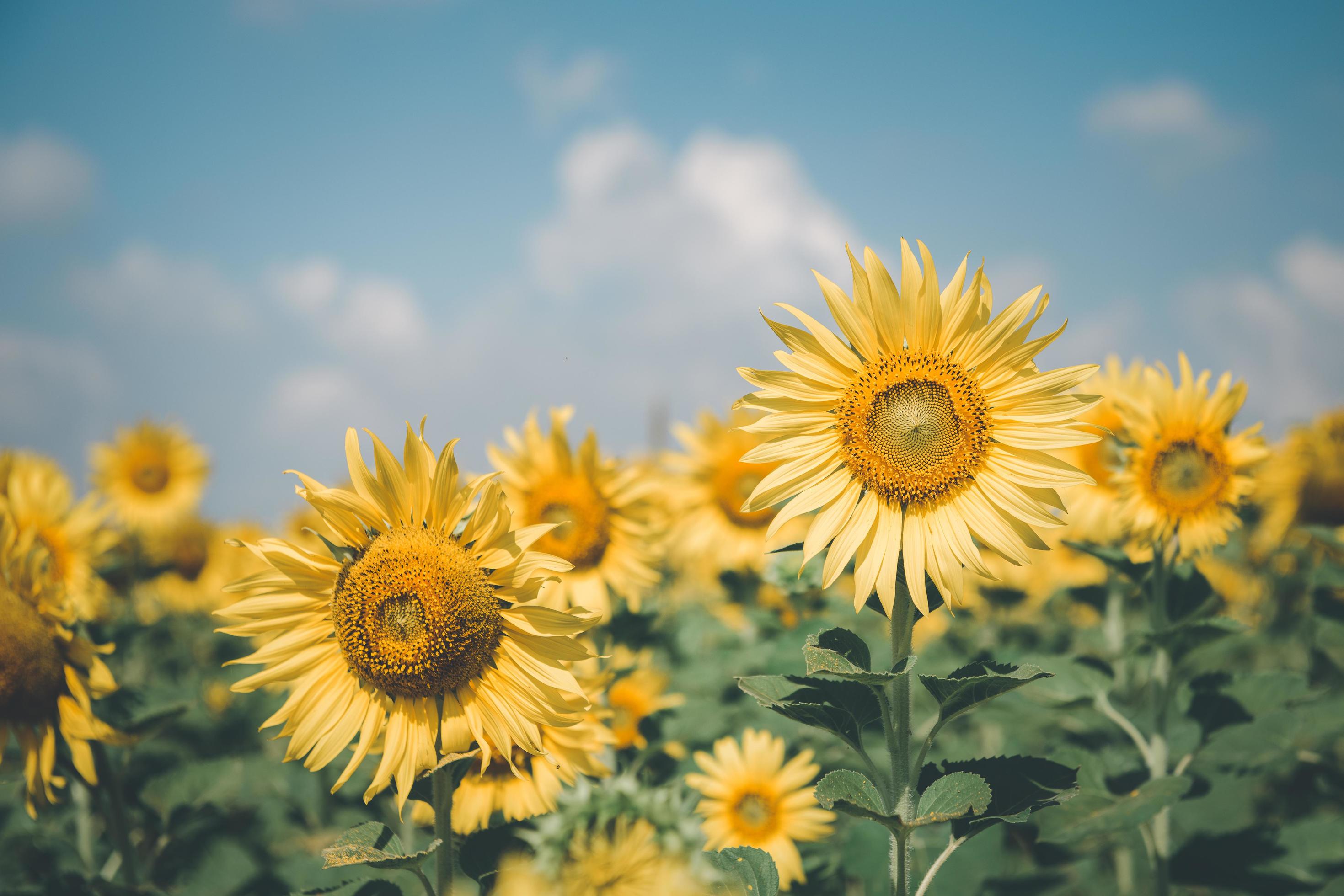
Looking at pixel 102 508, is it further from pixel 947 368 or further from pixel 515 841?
pixel 947 368

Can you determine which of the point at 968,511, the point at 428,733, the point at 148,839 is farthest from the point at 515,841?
the point at 148,839

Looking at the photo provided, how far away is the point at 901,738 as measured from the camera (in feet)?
6.57

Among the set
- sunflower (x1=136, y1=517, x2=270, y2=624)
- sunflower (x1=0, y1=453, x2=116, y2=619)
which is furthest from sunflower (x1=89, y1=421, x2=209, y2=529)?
sunflower (x1=0, y1=453, x2=116, y2=619)

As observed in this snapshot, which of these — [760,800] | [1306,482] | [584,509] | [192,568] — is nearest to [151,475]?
[192,568]

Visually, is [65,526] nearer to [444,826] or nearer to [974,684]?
[444,826]

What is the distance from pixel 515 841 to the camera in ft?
7.75

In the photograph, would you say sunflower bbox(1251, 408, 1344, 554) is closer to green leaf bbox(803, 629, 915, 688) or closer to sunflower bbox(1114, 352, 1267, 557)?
sunflower bbox(1114, 352, 1267, 557)

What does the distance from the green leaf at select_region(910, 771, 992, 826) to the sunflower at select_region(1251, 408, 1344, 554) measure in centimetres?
409

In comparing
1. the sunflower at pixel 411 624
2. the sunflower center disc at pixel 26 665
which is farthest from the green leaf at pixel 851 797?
the sunflower center disc at pixel 26 665

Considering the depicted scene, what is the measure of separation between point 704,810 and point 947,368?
2157 millimetres

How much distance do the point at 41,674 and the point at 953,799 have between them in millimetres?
3058

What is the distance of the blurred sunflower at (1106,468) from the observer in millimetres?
3416

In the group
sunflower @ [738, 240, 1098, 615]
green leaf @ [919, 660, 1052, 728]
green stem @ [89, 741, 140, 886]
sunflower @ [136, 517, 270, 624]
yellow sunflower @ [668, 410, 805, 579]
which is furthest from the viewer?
sunflower @ [136, 517, 270, 624]

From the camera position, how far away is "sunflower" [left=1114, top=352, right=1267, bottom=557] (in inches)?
123
